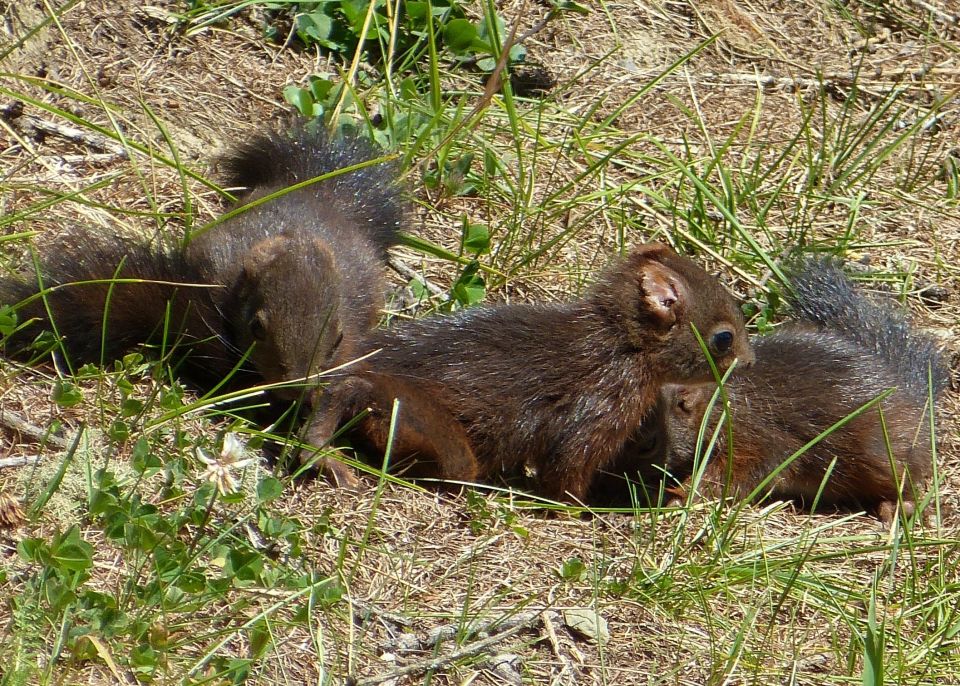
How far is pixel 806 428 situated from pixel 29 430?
10.3ft

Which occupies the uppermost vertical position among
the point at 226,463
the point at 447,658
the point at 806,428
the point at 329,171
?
the point at 329,171

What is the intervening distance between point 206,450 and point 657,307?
6.55 ft

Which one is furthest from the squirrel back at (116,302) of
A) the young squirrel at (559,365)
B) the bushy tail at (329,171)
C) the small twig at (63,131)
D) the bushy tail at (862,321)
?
the bushy tail at (862,321)

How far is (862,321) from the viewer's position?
5.45 m

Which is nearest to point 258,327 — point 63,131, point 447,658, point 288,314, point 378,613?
point 288,314

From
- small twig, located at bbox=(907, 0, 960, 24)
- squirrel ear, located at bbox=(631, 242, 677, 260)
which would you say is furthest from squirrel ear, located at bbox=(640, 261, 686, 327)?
small twig, located at bbox=(907, 0, 960, 24)

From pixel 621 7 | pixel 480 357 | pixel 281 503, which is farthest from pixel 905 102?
pixel 281 503

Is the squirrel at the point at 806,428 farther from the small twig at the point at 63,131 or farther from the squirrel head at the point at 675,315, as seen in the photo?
the small twig at the point at 63,131

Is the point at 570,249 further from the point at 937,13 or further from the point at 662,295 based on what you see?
the point at 937,13

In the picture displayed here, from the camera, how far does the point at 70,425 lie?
408 cm

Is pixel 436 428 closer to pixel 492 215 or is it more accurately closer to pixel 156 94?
pixel 492 215

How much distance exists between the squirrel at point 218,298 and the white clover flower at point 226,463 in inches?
13.0

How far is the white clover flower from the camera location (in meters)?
3.51

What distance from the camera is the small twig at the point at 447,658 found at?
339 centimetres
